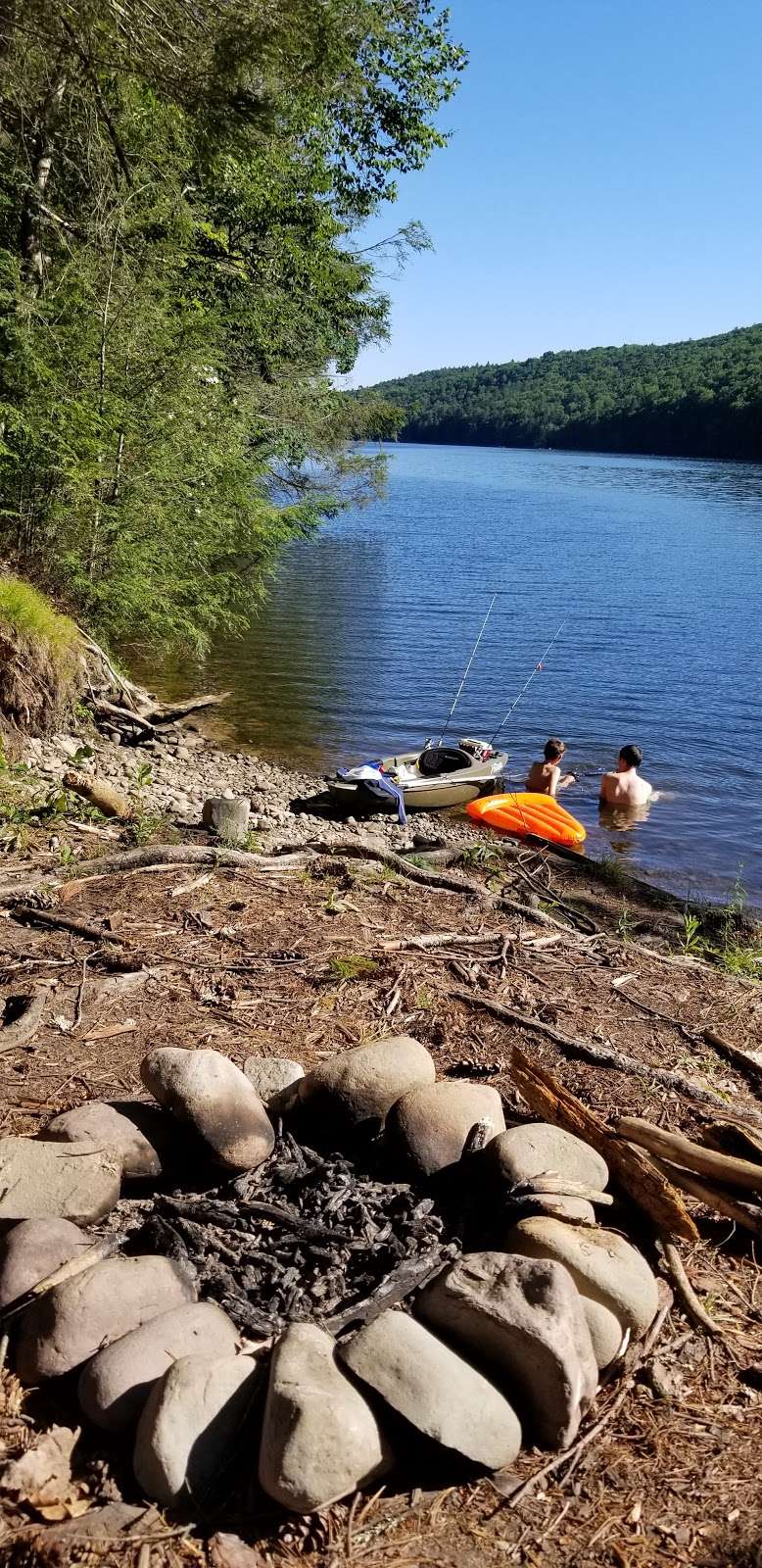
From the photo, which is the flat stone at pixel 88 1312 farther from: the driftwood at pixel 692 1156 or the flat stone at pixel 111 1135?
the driftwood at pixel 692 1156

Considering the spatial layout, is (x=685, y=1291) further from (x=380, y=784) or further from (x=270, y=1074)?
(x=380, y=784)

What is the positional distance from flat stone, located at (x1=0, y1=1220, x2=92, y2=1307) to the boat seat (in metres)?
10.8

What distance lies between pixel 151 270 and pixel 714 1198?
12.9 metres

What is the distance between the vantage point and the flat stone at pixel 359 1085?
3.32m

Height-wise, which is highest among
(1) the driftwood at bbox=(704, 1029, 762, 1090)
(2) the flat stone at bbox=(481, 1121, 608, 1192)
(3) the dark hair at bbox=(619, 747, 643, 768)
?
(2) the flat stone at bbox=(481, 1121, 608, 1192)

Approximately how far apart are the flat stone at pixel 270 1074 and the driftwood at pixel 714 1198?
1.21 metres

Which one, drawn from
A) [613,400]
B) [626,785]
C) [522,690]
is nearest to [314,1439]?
[626,785]

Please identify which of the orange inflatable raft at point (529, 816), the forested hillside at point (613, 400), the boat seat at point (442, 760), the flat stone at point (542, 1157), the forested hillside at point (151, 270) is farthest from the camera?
the forested hillside at point (613, 400)

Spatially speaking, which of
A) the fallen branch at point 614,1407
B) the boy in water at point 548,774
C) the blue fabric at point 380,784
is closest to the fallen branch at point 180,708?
the blue fabric at point 380,784

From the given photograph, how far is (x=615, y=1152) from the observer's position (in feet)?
10.7

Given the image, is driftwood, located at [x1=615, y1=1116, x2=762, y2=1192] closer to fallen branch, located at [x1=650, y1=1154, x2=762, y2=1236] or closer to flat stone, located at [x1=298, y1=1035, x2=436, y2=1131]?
fallen branch, located at [x1=650, y1=1154, x2=762, y2=1236]

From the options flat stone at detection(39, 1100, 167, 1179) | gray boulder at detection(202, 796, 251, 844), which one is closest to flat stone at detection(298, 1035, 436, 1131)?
flat stone at detection(39, 1100, 167, 1179)

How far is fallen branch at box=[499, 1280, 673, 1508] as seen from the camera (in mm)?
2320

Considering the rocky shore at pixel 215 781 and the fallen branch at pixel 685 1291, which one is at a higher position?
the fallen branch at pixel 685 1291
